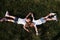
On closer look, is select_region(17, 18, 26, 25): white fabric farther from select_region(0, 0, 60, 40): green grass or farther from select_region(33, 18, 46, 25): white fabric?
select_region(33, 18, 46, 25): white fabric

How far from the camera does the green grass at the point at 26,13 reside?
8.96m

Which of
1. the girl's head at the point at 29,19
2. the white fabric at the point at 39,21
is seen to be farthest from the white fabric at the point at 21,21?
the white fabric at the point at 39,21

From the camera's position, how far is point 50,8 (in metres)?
9.70

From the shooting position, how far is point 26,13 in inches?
377

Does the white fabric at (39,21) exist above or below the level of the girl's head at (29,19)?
below

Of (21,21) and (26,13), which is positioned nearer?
(21,21)

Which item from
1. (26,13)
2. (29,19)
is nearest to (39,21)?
(29,19)

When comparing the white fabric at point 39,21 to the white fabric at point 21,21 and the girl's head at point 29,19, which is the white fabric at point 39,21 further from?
the white fabric at point 21,21

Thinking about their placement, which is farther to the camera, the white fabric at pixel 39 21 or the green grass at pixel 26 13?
the white fabric at pixel 39 21

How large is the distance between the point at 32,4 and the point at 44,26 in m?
1.00

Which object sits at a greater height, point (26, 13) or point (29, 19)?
point (26, 13)

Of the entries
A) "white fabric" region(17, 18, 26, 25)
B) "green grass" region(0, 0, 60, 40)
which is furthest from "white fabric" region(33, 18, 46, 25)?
"white fabric" region(17, 18, 26, 25)

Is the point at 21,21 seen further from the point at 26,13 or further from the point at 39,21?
the point at 39,21

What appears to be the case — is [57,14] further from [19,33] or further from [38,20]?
[19,33]
